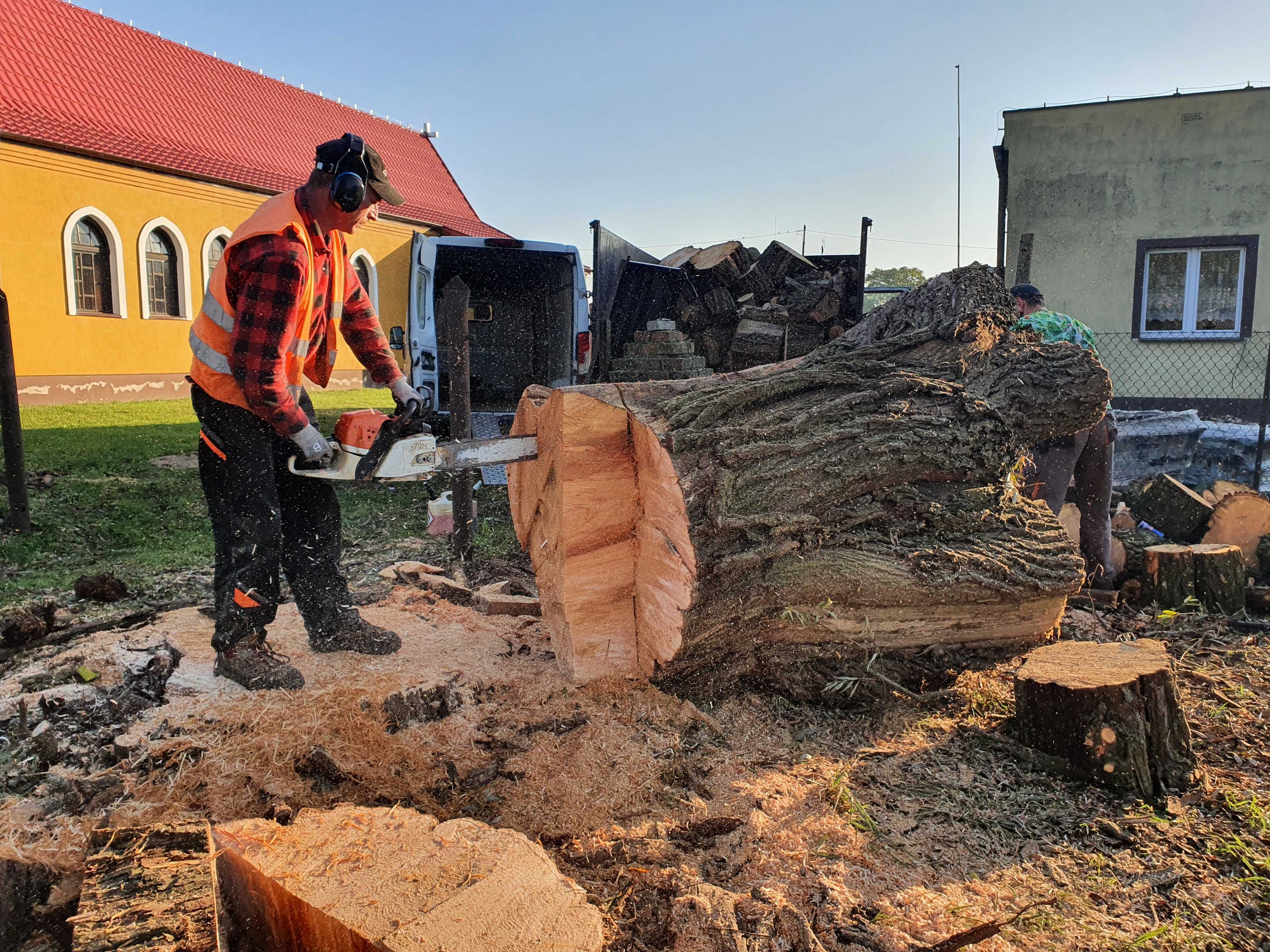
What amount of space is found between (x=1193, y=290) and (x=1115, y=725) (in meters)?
10.7

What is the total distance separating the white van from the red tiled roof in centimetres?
601

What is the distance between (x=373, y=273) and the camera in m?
18.1

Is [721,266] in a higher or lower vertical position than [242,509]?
higher

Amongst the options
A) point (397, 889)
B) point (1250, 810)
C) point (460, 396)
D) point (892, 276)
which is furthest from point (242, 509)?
point (892, 276)

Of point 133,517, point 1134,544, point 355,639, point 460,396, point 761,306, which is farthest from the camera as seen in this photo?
point 761,306

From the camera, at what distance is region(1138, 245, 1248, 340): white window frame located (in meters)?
10.2

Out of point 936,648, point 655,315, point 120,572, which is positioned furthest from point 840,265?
point 120,572

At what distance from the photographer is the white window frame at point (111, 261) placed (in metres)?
12.6

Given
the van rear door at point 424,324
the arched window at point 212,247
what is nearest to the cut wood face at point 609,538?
the van rear door at point 424,324

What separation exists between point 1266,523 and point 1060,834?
11.9 feet

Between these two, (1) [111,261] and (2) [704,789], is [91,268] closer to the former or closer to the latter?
Answer: (1) [111,261]

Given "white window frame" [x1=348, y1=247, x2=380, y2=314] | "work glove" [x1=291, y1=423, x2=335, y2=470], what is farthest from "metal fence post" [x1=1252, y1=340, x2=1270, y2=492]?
"white window frame" [x1=348, y1=247, x2=380, y2=314]

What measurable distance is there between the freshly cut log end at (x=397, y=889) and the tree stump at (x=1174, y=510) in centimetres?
474

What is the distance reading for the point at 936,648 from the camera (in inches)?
107
